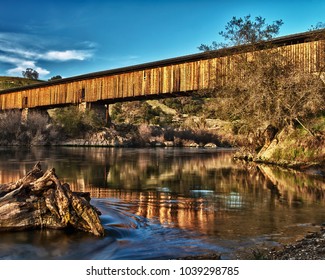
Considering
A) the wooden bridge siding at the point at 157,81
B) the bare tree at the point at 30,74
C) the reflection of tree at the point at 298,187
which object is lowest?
the reflection of tree at the point at 298,187

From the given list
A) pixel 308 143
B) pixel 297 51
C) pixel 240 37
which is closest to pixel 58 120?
pixel 240 37

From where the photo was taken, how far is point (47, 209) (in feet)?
24.8

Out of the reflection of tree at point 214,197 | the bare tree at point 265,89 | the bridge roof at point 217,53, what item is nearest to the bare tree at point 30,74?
the bridge roof at point 217,53

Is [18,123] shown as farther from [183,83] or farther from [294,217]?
[294,217]

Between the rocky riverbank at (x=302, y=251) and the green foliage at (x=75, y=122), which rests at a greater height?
the green foliage at (x=75, y=122)

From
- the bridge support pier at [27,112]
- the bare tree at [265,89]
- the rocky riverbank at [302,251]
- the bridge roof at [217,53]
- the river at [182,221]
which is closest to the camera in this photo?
the rocky riverbank at [302,251]

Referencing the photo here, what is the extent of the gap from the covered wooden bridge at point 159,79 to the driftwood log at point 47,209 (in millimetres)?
23860

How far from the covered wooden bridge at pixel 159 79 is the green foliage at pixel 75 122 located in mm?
2999

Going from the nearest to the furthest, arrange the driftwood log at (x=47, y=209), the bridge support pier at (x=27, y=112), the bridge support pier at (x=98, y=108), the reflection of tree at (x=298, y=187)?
the driftwood log at (x=47, y=209) → the reflection of tree at (x=298, y=187) → the bridge support pier at (x=98, y=108) → the bridge support pier at (x=27, y=112)

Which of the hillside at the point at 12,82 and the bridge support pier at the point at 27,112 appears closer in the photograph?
the bridge support pier at the point at 27,112

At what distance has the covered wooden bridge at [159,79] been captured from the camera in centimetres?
2892

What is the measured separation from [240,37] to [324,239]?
27.3 meters

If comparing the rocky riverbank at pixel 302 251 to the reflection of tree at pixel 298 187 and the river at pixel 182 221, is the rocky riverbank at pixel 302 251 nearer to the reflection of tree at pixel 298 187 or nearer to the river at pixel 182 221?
the river at pixel 182 221
